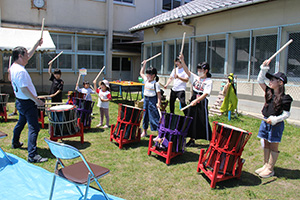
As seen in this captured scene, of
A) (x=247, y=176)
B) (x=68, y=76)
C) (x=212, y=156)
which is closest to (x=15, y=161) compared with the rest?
(x=212, y=156)

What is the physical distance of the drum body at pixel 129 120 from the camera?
4.86m

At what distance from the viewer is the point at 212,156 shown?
143 inches

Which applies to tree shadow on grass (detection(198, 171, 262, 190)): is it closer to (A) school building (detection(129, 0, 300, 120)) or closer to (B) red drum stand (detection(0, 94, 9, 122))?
(A) school building (detection(129, 0, 300, 120))

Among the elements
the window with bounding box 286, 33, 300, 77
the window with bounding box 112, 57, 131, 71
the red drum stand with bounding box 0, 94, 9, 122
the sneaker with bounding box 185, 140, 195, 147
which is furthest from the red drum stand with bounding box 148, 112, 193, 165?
the window with bounding box 112, 57, 131, 71

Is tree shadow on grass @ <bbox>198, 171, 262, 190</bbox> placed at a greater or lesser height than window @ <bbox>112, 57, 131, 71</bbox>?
lesser

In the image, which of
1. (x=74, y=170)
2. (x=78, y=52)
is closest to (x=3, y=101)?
(x=74, y=170)

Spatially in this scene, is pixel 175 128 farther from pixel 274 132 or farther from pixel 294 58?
pixel 294 58

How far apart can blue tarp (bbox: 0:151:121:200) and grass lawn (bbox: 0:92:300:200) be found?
26 cm

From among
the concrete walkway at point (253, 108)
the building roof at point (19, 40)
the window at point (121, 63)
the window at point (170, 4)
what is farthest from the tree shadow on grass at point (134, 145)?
the window at point (170, 4)

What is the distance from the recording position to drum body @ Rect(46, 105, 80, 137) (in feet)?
15.6

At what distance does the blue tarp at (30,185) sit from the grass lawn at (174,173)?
0.26 m

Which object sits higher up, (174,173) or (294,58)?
(294,58)

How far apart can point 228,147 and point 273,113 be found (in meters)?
0.85

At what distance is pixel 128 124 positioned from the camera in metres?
4.89
